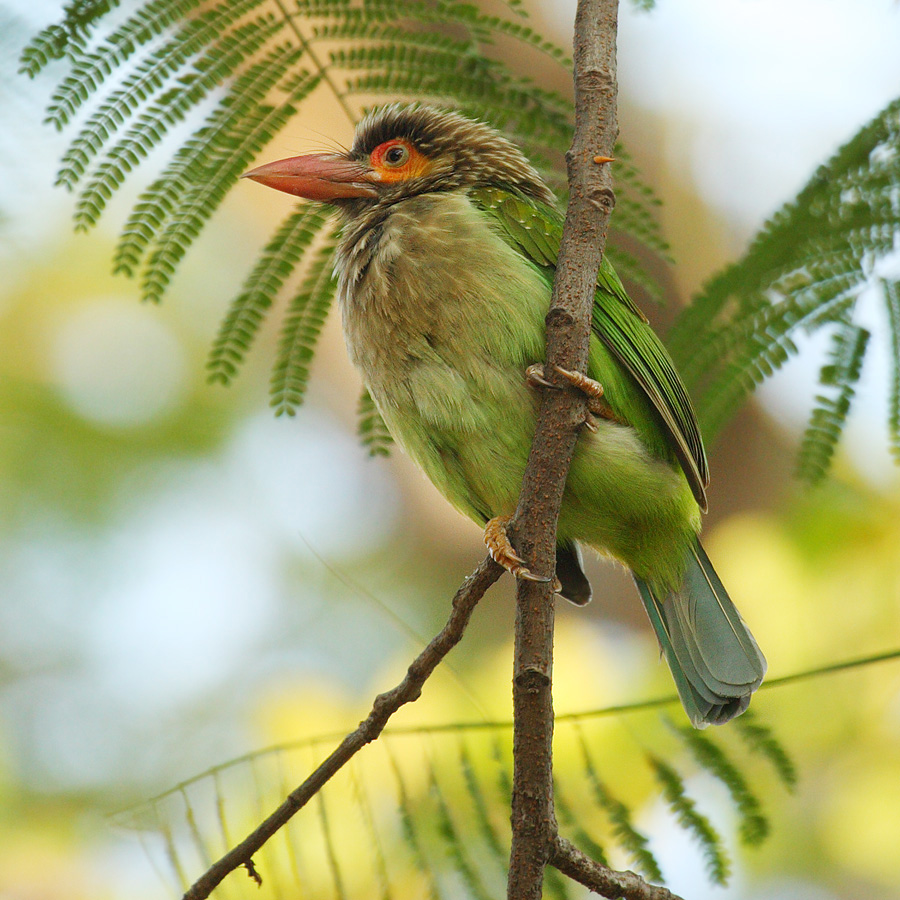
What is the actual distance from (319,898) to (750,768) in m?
1.43

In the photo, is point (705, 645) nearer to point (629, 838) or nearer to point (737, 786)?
point (737, 786)

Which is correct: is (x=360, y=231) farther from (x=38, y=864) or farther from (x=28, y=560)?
(x=28, y=560)

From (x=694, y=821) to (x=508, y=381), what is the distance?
1.11m

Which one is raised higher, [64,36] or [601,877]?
[64,36]

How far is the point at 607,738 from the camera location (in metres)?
2.84

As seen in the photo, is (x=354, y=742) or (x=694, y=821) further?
(x=694, y=821)

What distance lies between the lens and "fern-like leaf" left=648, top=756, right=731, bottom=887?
2217mm

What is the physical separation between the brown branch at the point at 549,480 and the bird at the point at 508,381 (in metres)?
0.19

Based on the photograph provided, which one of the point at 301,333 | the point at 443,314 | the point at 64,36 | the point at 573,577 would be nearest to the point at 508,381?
the point at 443,314

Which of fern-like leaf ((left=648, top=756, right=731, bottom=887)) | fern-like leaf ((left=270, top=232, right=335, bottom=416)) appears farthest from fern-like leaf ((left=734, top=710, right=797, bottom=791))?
fern-like leaf ((left=270, top=232, right=335, bottom=416))

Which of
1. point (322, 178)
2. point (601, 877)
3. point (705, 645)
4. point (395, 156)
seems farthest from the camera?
point (395, 156)

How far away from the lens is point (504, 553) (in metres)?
2.22

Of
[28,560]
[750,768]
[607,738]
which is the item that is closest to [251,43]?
[607,738]

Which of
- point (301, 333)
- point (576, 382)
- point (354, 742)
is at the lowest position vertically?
point (354, 742)
